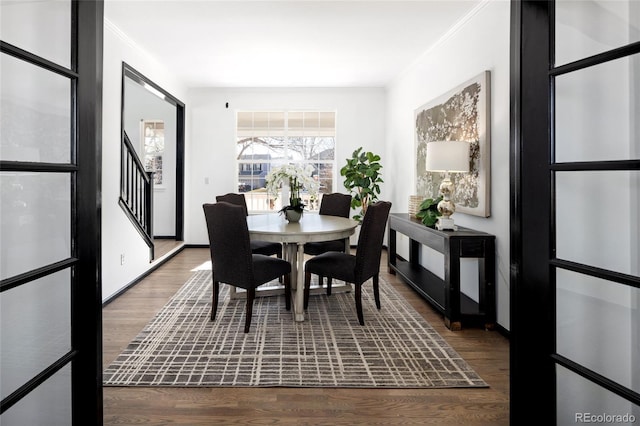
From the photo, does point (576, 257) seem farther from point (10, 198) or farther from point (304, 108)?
point (304, 108)

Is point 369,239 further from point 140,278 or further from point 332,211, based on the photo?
point 140,278

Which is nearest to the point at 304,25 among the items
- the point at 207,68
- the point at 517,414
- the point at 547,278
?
the point at 207,68

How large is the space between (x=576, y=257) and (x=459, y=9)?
2735 millimetres

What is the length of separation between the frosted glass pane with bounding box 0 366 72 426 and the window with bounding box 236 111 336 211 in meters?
5.19

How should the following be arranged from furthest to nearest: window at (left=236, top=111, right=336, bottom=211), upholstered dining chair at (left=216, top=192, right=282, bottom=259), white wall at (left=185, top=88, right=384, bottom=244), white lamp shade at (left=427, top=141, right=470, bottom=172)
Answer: window at (left=236, top=111, right=336, bottom=211), white wall at (left=185, top=88, right=384, bottom=244), upholstered dining chair at (left=216, top=192, right=282, bottom=259), white lamp shade at (left=427, top=141, right=470, bottom=172)

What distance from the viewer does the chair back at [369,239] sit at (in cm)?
292

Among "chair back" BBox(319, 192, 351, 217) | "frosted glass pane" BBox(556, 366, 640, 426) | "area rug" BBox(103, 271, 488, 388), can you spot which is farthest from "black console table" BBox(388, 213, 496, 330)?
"frosted glass pane" BBox(556, 366, 640, 426)

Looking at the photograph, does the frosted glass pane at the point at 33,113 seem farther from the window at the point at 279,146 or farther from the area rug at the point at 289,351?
the window at the point at 279,146

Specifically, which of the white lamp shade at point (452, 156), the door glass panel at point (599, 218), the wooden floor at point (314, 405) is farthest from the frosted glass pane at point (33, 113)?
the white lamp shade at point (452, 156)

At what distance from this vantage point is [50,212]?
1.25m

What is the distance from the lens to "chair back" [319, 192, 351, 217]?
14.3 ft

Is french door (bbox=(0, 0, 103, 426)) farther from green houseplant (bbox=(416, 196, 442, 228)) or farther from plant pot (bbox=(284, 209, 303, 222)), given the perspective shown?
green houseplant (bbox=(416, 196, 442, 228))

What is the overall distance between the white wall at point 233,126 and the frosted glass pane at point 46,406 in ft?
16.8

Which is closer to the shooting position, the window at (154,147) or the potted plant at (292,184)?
the potted plant at (292,184)
